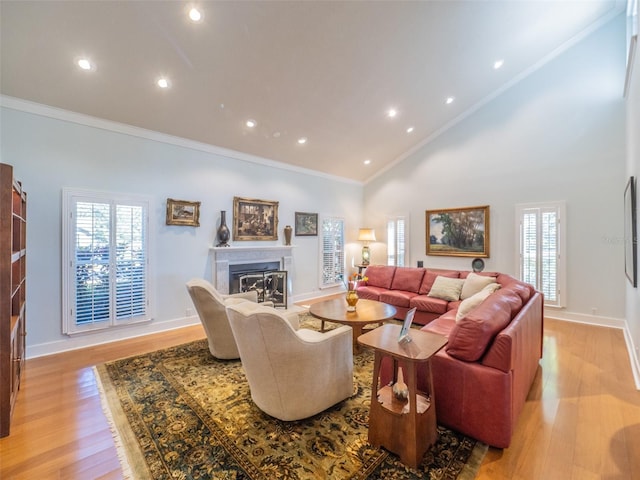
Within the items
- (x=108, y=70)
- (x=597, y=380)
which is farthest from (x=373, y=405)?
(x=108, y=70)

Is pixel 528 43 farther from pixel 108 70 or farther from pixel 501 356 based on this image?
pixel 108 70

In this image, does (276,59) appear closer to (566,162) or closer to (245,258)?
(245,258)

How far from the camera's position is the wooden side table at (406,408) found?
173 cm

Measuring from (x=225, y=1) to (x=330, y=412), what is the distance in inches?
158

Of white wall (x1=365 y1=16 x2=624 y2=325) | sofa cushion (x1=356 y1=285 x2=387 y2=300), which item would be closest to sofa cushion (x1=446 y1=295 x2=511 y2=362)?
sofa cushion (x1=356 y1=285 x2=387 y2=300)

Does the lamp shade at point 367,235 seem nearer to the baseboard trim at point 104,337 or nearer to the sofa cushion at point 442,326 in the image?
the sofa cushion at point 442,326

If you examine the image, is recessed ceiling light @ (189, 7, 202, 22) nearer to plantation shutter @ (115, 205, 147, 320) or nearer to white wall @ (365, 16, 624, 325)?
plantation shutter @ (115, 205, 147, 320)

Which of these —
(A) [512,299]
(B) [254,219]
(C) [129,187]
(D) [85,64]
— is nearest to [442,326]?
(A) [512,299]

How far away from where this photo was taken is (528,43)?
458 cm

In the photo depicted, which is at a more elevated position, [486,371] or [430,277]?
[430,277]

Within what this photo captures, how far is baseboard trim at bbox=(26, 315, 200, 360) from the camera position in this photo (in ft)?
11.5

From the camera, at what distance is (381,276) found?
565 cm

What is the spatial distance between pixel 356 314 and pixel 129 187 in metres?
3.73

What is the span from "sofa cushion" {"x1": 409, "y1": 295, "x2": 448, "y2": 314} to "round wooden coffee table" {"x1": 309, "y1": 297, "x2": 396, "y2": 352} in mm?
1004
